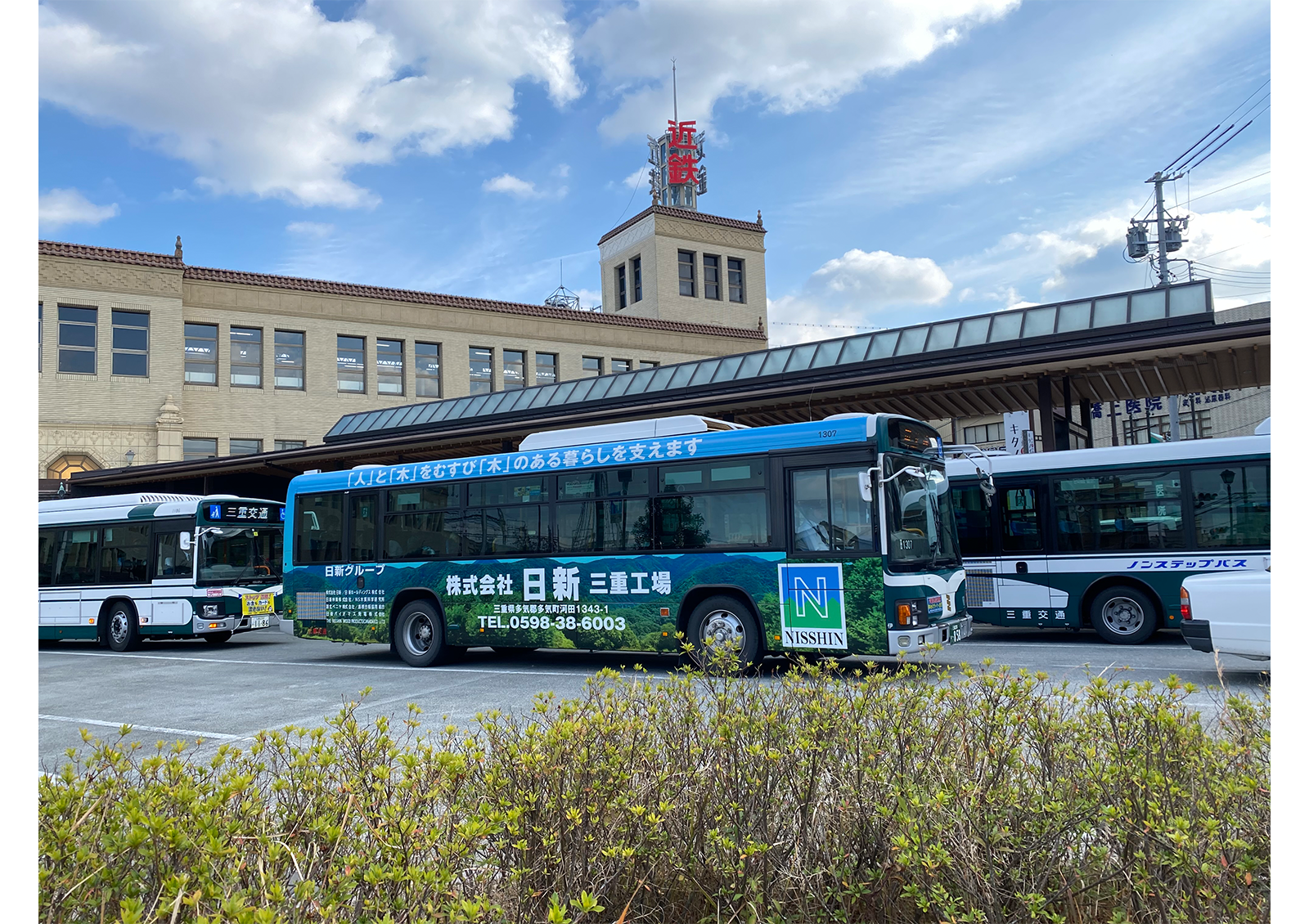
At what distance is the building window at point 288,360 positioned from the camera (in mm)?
37844

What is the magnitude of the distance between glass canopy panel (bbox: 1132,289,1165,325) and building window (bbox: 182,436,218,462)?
107 ft

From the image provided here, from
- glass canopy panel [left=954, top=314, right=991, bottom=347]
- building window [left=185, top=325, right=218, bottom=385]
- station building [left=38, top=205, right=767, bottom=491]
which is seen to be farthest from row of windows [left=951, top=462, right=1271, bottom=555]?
building window [left=185, top=325, right=218, bottom=385]

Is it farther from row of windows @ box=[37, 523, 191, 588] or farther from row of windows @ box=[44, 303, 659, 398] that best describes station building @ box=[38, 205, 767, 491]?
row of windows @ box=[37, 523, 191, 588]

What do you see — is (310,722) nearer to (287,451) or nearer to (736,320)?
(287,451)

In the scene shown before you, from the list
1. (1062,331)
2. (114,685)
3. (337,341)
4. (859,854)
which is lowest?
(114,685)

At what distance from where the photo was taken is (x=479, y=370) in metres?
42.2

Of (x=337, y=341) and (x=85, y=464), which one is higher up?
(x=337, y=341)

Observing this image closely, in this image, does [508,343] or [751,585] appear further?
[508,343]

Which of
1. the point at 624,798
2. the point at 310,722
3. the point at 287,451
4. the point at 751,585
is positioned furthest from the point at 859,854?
the point at 287,451

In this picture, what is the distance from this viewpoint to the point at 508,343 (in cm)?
4294

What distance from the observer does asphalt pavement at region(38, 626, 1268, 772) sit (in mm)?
9031

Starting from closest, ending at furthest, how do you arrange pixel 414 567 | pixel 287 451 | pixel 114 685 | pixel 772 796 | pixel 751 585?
pixel 772 796
pixel 751 585
pixel 114 685
pixel 414 567
pixel 287 451

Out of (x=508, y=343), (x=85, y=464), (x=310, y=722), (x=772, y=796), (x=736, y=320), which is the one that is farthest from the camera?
(x=736, y=320)

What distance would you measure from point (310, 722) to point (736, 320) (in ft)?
143
